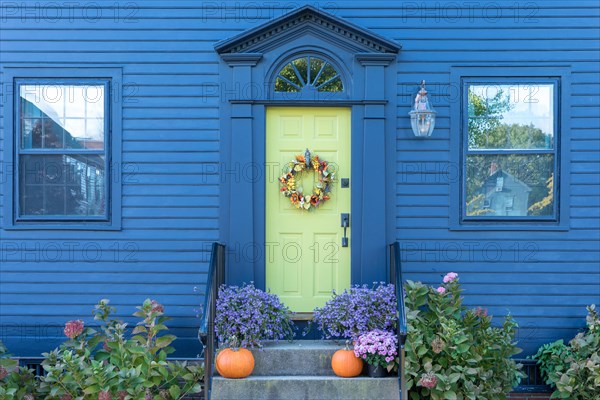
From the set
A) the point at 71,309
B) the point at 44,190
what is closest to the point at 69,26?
the point at 44,190

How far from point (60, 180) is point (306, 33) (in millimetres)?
2725

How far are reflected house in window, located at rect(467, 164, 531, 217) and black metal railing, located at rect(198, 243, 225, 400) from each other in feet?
7.86

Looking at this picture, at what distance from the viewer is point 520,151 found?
21.0 ft

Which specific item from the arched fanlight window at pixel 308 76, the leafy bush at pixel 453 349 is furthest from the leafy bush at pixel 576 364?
the arched fanlight window at pixel 308 76

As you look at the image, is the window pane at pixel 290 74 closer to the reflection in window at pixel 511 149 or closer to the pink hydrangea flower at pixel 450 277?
the reflection in window at pixel 511 149

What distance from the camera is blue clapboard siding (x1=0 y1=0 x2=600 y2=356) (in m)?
6.38

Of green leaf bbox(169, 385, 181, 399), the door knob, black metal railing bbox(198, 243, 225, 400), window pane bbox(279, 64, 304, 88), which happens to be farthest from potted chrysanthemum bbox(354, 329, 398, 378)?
window pane bbox(279, 64, 304, 88)

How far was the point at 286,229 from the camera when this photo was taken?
6.38 metres

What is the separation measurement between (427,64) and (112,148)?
308 cm

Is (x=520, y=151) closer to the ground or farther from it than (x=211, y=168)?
farther from it

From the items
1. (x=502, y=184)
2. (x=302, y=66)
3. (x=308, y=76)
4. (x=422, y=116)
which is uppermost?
(x=302, y=66)

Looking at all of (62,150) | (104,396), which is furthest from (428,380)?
(62,150)

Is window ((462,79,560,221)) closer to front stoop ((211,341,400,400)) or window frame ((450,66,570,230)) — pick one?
window frame ((450,66,570,230))

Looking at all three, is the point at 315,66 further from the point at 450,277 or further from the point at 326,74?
the point at 450,277
